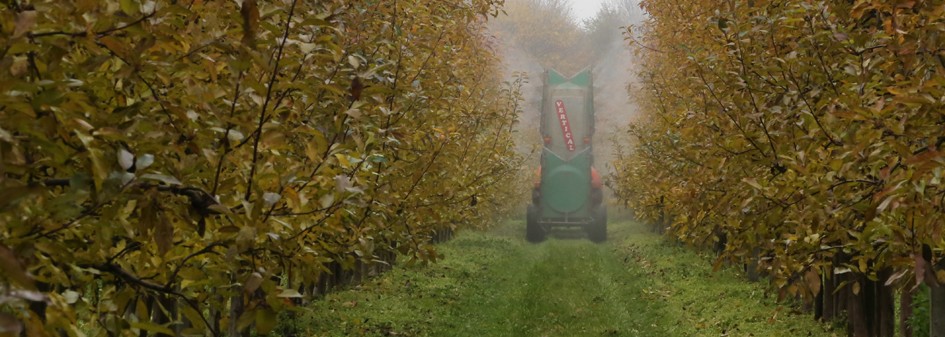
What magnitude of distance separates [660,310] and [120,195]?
13.9 m

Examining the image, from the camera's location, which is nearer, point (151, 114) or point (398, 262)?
point (151, 114)

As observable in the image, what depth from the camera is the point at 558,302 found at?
56.5 feet

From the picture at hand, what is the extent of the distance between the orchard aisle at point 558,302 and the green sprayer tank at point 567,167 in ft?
25.9

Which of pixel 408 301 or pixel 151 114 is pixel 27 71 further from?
pixel 408 301

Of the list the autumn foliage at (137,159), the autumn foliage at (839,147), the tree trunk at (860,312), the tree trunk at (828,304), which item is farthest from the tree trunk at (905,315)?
the autumn foliage at (137,159)

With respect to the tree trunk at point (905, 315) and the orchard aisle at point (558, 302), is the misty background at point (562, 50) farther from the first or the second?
the tree trunk at point (905, 315)

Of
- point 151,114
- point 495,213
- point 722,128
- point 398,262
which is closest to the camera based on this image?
point 151,114

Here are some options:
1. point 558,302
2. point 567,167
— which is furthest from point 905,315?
point 567,167

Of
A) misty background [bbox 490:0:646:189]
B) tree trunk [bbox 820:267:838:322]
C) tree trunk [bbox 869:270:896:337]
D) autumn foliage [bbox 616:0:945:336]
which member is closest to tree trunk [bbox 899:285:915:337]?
tree trunk [bbox 869:270:896:337]

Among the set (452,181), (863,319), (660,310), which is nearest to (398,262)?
(660,310)

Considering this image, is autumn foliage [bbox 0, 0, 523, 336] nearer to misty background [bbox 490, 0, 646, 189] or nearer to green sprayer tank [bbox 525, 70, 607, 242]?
green sprayer tank [bbox 525, 70, 607, 242]

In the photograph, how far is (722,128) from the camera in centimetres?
975

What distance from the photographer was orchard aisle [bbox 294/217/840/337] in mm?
13633

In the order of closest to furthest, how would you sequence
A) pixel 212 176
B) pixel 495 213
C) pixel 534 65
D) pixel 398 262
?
1. pixel 212 176
2. pixel 398 262
3. pixel 495 213
4. pixel 534 65
